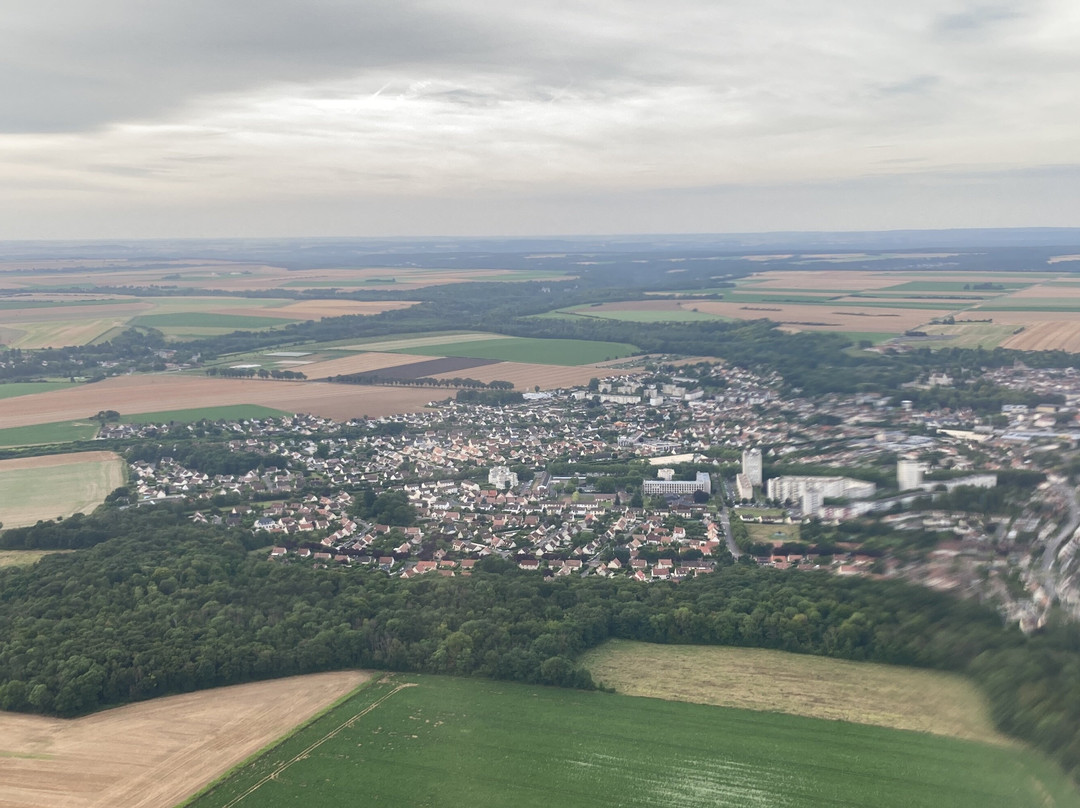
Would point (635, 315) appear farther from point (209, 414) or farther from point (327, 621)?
point (327, 621)

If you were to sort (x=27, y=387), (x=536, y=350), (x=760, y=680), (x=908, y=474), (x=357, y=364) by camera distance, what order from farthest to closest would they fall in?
1. (x=536, y=350)
2. (x=357, y=364)
3. (x=27, y=387)
4. (x=760, y=680)
5. (x=908, y=474)

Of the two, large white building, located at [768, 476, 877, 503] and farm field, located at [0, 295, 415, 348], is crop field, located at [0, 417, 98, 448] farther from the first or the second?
large white building, located at [768, 476, 877, 503]

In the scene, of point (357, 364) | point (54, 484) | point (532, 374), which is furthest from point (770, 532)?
point (357, 364)

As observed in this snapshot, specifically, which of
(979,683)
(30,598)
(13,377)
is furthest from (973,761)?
(13,377)

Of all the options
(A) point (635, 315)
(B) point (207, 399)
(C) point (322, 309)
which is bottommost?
(B) point (207, 399)

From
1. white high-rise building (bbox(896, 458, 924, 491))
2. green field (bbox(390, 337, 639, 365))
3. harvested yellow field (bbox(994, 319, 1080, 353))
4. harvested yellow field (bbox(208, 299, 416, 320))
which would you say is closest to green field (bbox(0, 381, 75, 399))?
green field (bbox(390, 337, 639, 365))

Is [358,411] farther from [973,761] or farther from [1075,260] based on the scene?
[1075,260]
